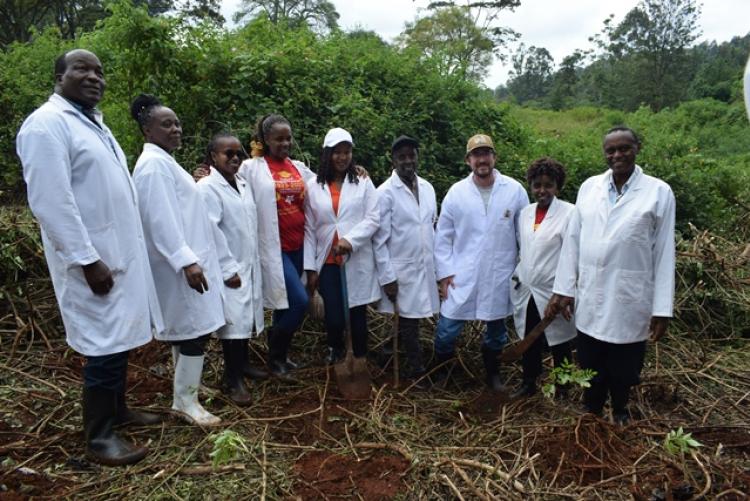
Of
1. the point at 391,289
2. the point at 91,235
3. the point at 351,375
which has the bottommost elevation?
the point at 351,375

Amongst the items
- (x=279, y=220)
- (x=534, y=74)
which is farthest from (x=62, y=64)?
(x=534, y=74)

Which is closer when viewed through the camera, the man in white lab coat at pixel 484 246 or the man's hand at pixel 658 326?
the man's hand at pixel 658 326

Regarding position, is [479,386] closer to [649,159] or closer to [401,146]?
[401,146]

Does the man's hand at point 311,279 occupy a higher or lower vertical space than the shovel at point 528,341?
higher

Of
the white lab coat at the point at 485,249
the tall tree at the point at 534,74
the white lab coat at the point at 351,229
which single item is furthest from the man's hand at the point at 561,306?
the tall tree at the point at 534,74

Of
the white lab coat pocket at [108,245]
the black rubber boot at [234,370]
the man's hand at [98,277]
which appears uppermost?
the white lab coat pocket at [108,245]

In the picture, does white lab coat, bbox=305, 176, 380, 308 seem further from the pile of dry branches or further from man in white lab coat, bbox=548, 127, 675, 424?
man in white lab coat, bbox=548, 127, 675, 424

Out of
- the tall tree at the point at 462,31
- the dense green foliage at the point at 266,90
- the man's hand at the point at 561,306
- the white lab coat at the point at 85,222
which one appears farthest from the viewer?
the tall tree at the point at 462,31

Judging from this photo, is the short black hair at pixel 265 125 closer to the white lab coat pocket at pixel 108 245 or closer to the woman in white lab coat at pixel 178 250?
the woman in white lab coat at pixel 178 250

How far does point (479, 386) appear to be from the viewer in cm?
396

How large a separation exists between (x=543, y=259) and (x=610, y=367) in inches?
28.0

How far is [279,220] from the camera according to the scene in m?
3.76

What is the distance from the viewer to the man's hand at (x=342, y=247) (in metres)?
3.71

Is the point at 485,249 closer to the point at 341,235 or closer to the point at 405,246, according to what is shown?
the point at 405,246
